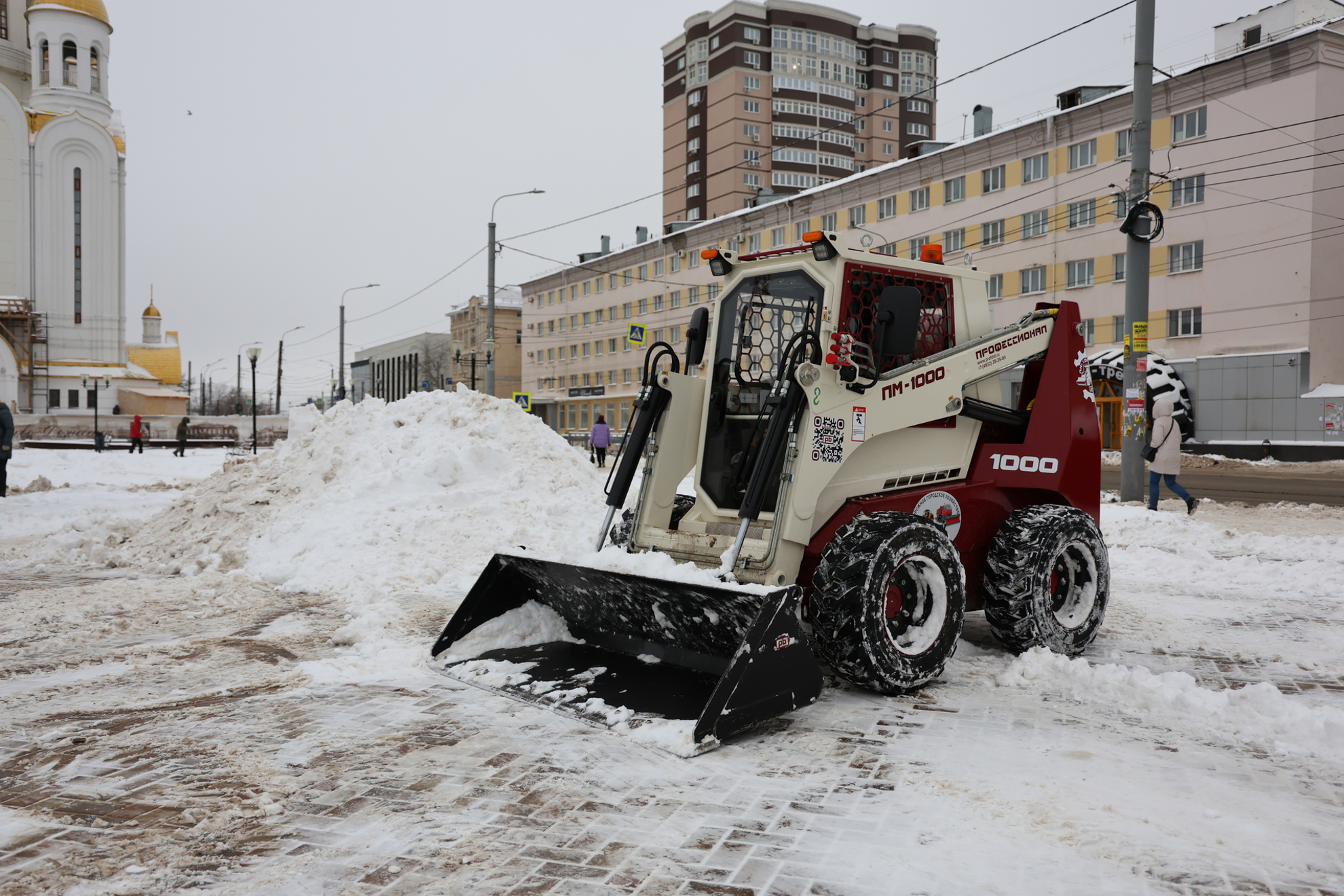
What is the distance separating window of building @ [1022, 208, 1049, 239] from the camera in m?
37.7

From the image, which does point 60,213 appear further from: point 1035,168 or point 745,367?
point 745,367

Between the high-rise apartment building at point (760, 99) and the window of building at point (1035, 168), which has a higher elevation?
the high-rise apartment building at point (760, 99)

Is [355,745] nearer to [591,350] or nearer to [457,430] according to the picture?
[457,430]

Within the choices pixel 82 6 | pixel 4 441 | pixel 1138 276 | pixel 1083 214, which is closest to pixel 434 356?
pixel 82 6

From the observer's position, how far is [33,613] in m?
7.16

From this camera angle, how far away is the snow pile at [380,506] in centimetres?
883

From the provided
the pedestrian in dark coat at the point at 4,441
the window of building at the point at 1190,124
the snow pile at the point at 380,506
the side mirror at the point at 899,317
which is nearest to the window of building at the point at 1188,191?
the window of building at the point at 1190,124

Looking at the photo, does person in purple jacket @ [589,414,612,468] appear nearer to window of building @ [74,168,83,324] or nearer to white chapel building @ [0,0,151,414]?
white chapel building @ [0,0,151,414]

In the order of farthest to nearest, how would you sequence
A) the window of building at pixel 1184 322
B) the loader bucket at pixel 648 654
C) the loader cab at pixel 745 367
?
the window of building at pixel 1184 322 < the loader cab at pixel 745 367 < the loader bucket at pixel 648 654

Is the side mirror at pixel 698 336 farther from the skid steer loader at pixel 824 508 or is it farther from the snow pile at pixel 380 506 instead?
the snow pile at pixel 380 506

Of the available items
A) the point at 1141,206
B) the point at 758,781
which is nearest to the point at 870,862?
the point at 758,781

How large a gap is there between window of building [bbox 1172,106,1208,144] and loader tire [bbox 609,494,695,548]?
111ft

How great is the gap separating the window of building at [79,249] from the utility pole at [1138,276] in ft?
184

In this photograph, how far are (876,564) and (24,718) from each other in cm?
445
